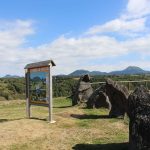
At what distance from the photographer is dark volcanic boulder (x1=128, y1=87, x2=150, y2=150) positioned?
8.58m

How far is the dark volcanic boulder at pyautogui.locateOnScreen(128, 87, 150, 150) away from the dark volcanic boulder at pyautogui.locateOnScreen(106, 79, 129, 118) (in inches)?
199

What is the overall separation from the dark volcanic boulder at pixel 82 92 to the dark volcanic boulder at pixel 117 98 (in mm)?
6008

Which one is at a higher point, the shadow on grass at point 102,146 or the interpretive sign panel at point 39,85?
the interpretive sign panel at point 39,85

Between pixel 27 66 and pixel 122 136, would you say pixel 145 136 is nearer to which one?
pixel 122 136

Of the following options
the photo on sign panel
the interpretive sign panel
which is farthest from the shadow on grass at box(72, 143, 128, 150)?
the photo on sign panel

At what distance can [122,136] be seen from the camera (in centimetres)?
1130

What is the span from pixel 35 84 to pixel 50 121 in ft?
6.89

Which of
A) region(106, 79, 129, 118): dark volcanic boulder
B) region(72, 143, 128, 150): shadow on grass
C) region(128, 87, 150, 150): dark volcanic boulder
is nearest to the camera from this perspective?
region(128, 87, 150, 150): dark volcanic boulder

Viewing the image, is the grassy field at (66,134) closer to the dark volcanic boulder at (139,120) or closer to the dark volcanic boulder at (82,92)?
the dark volcanic boulder at (139,120)

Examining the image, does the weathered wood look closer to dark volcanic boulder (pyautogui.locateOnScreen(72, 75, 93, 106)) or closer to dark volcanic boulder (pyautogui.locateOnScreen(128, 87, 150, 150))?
dark volcanic boulder (pyautogui.locateOnScreen(128, 87, 150, 150))

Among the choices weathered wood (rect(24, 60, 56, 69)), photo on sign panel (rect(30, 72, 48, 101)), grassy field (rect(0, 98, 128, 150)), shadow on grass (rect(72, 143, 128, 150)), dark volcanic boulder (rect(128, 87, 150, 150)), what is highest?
weathered wood (rect(24, 60, 56, 69))

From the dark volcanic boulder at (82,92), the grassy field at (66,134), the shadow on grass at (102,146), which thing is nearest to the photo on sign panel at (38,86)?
the grassy field at (66,134)

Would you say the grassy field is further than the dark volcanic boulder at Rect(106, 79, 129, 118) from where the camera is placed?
No

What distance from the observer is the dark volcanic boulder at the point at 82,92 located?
845 inches
